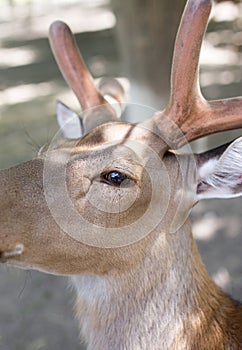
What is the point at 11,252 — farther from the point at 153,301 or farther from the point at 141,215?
the point at 153,301

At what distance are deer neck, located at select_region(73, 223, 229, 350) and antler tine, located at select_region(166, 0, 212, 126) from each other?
52 cm

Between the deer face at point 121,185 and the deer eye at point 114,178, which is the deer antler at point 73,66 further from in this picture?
the deer eye at point 114,178

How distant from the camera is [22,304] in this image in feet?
12.9

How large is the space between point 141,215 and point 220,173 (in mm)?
332

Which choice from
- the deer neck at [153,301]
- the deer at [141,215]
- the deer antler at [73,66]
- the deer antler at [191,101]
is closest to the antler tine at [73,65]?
the deer antler at [73,66]

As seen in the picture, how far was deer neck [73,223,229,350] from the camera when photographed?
7.48 feet

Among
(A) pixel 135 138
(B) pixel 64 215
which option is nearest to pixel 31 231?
(B) pixel 64 215

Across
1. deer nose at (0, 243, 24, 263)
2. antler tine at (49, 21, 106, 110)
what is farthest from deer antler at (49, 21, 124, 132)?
deer nose at (0, 243, 24, 263)

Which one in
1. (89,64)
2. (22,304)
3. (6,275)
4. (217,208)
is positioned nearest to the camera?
(22,304)

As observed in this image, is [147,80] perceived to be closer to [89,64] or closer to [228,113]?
[228,113]

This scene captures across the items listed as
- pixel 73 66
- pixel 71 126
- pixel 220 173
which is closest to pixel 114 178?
pixel 220 173

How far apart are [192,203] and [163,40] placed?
2810mm

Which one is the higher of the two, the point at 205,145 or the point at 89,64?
the point at 205,145

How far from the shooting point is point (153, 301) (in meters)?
2.30
